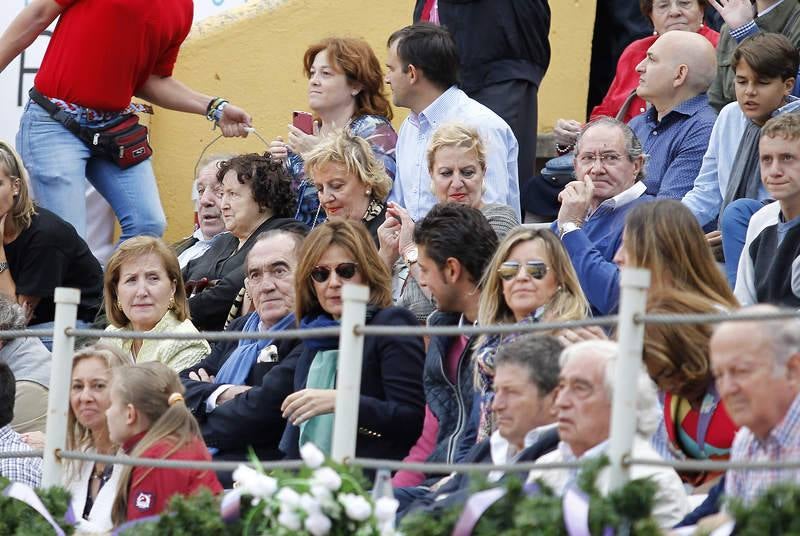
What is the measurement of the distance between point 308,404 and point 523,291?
2.65 feet

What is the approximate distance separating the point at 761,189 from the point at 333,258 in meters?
2.12

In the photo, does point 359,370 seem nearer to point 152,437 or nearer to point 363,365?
point 152,437

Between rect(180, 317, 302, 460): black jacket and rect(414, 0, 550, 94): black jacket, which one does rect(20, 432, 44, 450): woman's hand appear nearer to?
rect(180, 317, 302, 460): black jacket

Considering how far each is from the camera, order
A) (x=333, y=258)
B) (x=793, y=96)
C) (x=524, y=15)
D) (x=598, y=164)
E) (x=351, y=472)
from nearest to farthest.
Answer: (x=351, y=472) < (x=333, y=258) < (x=598, y=164) < (x=793, y=96) < (x=524, y=15)

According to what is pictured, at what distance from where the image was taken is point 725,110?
781 centimetres

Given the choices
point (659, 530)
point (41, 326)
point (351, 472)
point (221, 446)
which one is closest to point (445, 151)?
point (221, 446)

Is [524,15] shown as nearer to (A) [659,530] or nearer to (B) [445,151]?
(B) [445,151]

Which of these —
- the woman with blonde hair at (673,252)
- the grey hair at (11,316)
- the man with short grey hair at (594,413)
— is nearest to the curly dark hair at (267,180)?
the grey hair at (11,316)

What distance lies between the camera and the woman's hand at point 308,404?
19.1 ft

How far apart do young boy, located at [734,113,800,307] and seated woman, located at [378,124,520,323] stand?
39.9 inches

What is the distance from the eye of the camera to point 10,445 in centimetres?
646

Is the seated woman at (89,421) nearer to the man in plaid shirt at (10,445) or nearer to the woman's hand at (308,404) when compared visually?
the man in plaid shirt at (10,445)

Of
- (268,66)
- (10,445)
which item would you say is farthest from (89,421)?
(268,66)

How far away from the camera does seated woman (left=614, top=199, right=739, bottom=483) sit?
4914mm
